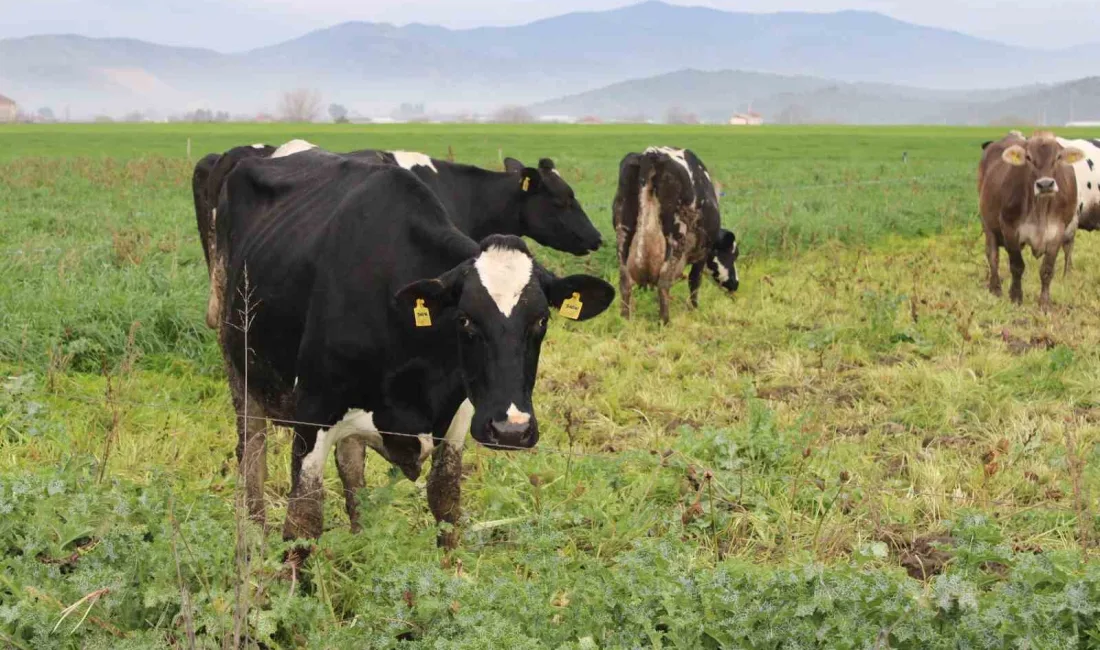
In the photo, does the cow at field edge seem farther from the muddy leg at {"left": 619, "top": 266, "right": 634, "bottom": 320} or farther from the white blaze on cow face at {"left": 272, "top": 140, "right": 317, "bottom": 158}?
the white blaze on cow face at {"left": 272, "top": 140, "right": 317, "bottom": 158}

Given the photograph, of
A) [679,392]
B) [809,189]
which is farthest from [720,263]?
[809,189]

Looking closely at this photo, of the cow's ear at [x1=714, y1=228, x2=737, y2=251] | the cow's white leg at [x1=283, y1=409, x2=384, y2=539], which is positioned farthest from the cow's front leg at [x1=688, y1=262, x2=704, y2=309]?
the cow's white leg at [x1=283, y1=409, x2=384, y2=539]

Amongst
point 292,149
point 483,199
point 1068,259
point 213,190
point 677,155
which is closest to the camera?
point 292,149

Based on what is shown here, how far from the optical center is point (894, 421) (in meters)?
7.23

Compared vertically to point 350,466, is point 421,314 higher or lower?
higher

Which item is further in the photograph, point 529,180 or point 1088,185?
point 1088,185

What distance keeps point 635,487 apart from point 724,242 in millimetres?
7070

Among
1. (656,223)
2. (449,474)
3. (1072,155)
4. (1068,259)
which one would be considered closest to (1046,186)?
(1072,155)

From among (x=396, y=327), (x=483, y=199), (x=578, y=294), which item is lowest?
(x=396, y=327)

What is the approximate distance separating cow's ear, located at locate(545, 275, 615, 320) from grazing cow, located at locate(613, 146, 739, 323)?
5.88 metres

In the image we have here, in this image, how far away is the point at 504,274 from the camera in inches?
171

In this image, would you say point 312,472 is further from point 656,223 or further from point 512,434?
point 656,223

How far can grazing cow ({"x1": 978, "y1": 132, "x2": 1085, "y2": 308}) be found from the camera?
1116cm

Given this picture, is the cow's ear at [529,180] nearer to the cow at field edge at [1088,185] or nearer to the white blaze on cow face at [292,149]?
the white blaze on cow face at [292,149]
